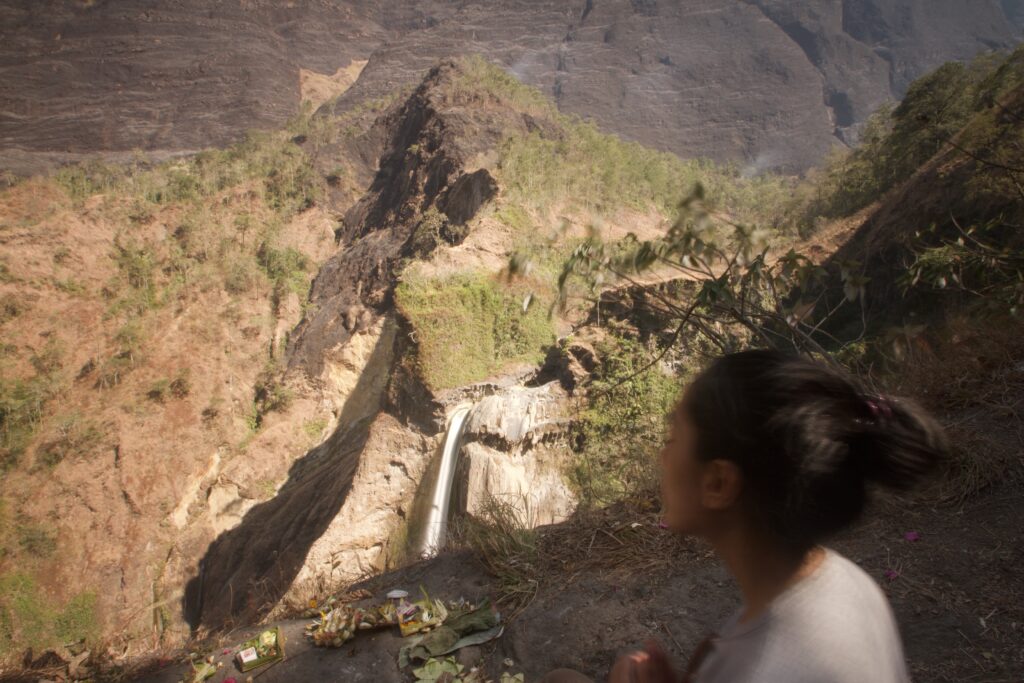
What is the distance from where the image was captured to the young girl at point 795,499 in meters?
0.70

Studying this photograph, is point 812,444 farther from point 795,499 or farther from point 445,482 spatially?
point 445,482

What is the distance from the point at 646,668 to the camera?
926 mm

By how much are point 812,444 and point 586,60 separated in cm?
4042

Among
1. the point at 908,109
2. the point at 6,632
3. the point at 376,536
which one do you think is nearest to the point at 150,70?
the point at 6,632

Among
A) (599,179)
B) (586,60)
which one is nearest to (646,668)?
(599,179)

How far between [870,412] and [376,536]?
10.1 metres

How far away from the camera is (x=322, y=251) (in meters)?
23.3

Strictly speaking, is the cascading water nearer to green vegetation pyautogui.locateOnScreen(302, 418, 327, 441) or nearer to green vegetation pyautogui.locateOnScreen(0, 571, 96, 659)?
green vegetation pyautogui.locateOnScreen(302, 418, 327, 441)

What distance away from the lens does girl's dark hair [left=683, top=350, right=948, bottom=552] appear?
776 millimetres

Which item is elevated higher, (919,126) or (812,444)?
(919,126)

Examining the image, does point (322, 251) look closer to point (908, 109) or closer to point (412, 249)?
point (412, 249)

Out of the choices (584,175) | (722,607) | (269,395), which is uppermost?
(584,175)

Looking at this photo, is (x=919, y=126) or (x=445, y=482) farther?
(x=919, y=126)

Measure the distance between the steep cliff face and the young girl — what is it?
121 ft
